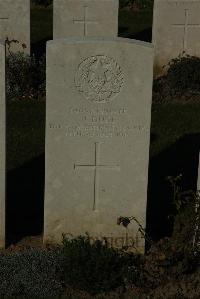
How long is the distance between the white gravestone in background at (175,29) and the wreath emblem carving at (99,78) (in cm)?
637

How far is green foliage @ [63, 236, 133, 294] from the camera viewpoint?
6.43 meters

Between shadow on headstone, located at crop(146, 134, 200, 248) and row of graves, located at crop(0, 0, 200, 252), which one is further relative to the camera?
shadow on headstone, located at crop(146, 134, 200, 248)

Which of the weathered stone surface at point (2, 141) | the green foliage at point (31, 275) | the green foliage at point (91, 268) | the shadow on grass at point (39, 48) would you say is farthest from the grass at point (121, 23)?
the green foliage at point (91, 268)

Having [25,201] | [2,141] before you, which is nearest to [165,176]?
[25,201]

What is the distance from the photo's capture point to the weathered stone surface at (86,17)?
1296 cm

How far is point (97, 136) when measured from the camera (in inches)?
280

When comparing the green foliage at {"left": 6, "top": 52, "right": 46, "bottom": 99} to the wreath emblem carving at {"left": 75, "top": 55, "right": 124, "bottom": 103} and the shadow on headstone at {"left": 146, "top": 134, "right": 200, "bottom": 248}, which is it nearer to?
the shadow on headstone at {"left": 146, "top": 134, "right": 200, "bottom": 248}

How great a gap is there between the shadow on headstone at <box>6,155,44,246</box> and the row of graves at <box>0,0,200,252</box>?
1.68ft

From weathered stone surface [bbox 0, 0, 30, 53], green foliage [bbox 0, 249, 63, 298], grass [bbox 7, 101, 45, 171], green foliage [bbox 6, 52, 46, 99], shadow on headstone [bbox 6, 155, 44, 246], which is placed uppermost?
weathered stone surface [bbox 0, 0, 30, 53]

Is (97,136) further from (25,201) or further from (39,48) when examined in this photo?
(39,48)

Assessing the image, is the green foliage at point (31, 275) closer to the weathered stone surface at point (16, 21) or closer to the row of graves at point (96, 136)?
the row of graves at point (96, 136)

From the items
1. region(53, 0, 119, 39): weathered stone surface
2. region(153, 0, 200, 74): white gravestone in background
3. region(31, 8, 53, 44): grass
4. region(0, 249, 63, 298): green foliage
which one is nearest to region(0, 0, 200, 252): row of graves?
region(0, 249, 63, 298): green foliage

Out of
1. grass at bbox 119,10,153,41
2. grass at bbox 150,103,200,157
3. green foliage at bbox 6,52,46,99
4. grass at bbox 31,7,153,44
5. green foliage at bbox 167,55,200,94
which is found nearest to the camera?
grass at bbox 150,103,200,157

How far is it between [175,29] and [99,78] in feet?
21.9
